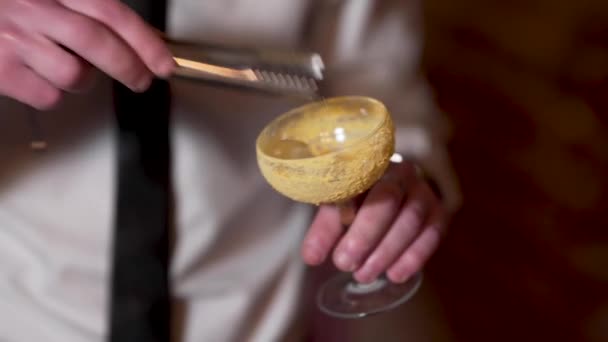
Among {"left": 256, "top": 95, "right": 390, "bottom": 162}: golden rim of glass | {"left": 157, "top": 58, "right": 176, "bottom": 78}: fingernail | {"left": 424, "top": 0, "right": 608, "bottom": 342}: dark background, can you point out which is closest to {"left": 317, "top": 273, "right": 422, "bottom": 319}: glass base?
{"left": 256, "top": 95, "right": 390, "bottom": 162}: golden rim of glass

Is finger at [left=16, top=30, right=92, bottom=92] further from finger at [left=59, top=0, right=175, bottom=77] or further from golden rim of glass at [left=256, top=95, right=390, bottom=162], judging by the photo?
golden rim of glass at [left=256, top=95, right=390, bottom=162]

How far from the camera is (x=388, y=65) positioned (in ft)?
2.11

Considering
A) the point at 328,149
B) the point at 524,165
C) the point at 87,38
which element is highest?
the point at 87,38

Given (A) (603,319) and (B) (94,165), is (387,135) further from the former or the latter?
(A) (603,319)

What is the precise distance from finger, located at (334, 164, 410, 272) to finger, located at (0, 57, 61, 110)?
0.82 ft

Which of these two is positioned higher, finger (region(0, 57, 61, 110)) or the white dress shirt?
finger (region(0, 57, 61, 110))

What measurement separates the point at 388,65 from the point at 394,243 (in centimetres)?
17

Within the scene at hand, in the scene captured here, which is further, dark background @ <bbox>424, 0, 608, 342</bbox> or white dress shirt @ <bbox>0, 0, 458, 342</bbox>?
dark background @ <bbox>424, 0, 608, 342</bbox>

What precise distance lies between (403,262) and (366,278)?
4 centimetres

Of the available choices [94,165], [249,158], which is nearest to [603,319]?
[249,158]

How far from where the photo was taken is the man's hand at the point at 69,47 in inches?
13.5

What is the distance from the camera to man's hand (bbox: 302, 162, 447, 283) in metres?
0.54

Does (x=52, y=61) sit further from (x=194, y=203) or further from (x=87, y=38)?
(x=194, y=203)

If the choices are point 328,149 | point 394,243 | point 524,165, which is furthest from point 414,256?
point 524,165
